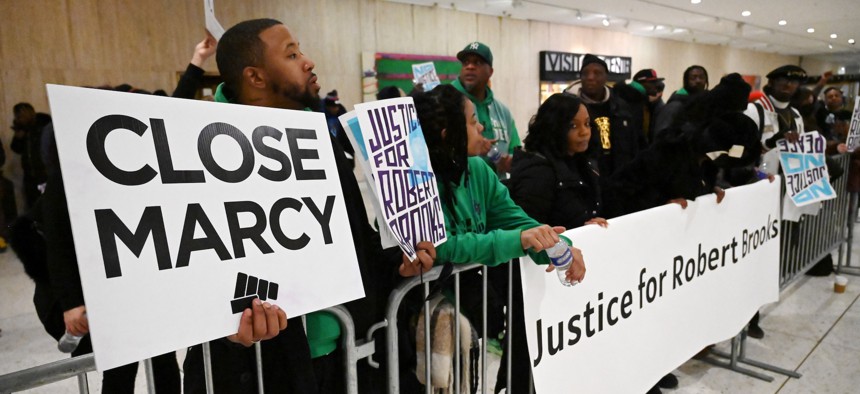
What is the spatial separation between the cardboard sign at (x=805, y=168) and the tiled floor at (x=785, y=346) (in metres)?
0.90

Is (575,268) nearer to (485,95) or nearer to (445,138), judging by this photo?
(445,138)

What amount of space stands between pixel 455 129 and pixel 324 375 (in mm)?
859

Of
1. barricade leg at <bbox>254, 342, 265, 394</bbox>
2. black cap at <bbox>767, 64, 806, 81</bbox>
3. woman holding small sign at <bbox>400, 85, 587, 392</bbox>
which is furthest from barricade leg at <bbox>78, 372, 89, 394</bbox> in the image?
black cap at <bbox>767, 64, 806, 81</bbox>

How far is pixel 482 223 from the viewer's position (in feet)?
6.23

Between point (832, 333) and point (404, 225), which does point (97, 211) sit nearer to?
point (404, 225)

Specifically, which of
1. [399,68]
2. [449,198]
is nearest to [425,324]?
[449,198]

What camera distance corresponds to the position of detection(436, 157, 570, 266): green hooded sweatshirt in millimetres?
1636

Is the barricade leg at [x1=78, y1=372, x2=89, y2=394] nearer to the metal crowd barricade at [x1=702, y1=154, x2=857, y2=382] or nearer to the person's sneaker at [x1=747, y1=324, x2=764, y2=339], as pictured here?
the metal crowd barricade at [x1=702, y1=154, x2=857, y2=382]

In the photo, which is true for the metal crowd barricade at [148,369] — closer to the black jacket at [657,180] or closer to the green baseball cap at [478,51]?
the black jacket at [657,180]

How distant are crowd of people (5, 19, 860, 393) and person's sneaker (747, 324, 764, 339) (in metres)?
1.04

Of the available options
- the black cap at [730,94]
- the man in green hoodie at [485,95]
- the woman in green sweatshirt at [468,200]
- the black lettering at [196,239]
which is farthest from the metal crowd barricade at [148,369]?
the black cap at [730,94]

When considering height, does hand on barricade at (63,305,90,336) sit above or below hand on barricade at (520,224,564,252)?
below

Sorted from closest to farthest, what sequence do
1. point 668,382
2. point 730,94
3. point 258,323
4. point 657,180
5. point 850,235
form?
point 258,323, point 657,180, point 730,94, point 668,382, point 850,235

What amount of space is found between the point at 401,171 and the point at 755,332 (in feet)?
10.9
